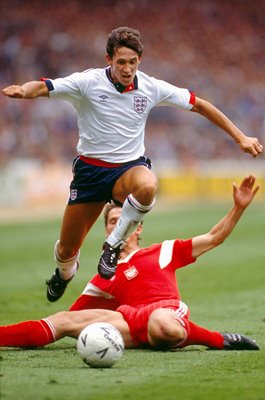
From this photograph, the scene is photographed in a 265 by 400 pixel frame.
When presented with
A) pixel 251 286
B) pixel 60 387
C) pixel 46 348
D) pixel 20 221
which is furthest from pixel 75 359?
pixel 20 221

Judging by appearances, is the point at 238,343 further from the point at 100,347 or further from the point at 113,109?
the point at 113,109

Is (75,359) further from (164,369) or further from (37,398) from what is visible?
(37,398)

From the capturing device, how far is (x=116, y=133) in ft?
24.3

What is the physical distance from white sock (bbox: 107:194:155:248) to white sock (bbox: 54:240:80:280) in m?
1.08

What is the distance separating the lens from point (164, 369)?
5926 millimetres

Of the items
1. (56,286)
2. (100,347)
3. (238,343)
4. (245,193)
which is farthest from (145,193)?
(56,286)

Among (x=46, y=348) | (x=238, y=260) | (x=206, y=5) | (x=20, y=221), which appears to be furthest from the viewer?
(x=206, y=5)

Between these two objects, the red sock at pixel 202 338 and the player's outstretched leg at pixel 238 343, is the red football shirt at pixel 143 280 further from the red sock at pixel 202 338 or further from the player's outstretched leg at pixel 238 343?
the player's outstretched leg at pixel 238 343

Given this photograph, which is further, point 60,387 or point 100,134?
point 100,134

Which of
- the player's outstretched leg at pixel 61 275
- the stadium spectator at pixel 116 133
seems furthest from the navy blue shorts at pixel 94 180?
the player's outstretched leg at pixel 61 275

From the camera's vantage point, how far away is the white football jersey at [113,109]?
24.1 ft

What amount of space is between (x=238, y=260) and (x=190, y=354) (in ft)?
27.0

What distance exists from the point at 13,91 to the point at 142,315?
183 centimetres

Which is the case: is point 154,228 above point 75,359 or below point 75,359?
below
